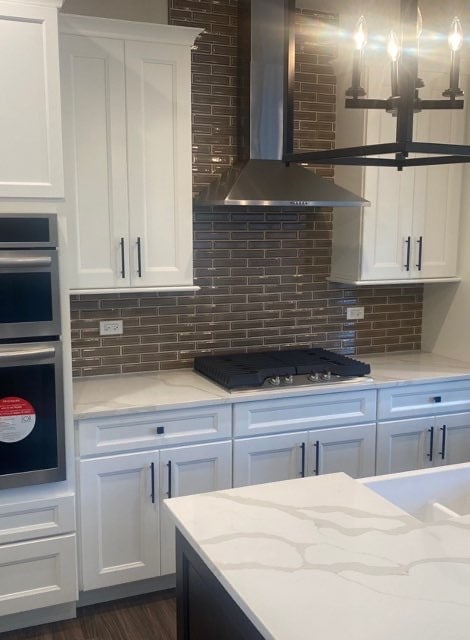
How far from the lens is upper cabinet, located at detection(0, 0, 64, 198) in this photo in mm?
2488

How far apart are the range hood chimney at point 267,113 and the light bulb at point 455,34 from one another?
1.70 meters

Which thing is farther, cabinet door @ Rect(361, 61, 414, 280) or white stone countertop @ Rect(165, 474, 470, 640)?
cabinet door @ Rect(361, 61, 414, 280)

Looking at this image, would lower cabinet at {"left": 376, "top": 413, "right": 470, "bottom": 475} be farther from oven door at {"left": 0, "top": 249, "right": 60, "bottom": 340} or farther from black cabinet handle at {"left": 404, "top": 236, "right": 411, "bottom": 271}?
oven door at {"left": 0, "top": 249, "right": 60, "bottom": 340}

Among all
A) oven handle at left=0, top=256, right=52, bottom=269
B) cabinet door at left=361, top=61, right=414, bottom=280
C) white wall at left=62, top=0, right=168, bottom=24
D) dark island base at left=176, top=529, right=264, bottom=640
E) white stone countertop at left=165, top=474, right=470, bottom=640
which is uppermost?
white wall at left=62, top=0, right=168, bottom=24

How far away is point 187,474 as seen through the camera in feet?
9.96

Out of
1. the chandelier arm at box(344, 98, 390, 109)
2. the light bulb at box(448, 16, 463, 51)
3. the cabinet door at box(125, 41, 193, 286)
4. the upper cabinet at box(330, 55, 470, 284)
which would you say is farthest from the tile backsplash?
the light bulb at box(448, 16, 463, 51)

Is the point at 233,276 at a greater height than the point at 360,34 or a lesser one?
lesser

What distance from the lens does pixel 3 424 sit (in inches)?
101

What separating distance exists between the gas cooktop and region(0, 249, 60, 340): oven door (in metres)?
0.91

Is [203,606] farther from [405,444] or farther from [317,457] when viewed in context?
[405,444]

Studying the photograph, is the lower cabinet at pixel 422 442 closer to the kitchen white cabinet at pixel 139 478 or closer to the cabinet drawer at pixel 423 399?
the cabinet drawer at pixel 423 399

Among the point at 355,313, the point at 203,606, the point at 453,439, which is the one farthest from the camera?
the point at 355,313

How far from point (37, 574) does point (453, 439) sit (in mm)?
2220

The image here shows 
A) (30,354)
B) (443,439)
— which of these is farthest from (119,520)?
(443,439)
